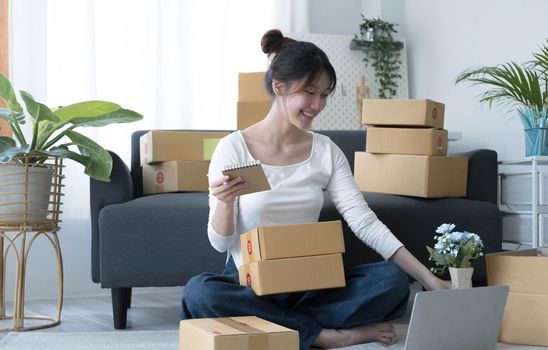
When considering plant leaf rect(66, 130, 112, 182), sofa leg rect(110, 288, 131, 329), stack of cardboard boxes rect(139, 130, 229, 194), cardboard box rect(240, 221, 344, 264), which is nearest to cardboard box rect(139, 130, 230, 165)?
stack of cardboard boxes rect(139, 130, 229, 194)

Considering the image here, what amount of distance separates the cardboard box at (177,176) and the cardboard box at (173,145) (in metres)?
0.04

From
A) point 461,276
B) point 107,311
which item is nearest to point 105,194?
point 107,311

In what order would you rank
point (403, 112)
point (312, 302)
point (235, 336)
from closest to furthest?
point (235, 336) → point (312, 302) → point (403, 112)

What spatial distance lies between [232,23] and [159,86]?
55cm

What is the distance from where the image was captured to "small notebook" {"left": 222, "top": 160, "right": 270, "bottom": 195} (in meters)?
1.85

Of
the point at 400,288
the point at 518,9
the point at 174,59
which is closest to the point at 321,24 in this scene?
the point at 174,59

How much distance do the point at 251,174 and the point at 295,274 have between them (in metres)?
0.30

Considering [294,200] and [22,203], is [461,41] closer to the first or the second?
[294,200]

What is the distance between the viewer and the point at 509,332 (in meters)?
2.08

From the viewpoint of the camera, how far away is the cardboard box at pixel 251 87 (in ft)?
10.5

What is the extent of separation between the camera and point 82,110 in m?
2.72

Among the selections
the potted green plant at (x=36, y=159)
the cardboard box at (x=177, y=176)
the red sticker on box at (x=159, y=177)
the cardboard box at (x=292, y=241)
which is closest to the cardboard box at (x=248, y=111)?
the cardboard box at (x=177, y=176)

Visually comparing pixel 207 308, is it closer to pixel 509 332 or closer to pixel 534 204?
pixel 509 332

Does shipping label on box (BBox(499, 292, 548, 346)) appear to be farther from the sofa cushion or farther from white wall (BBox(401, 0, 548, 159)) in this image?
white wall (BBox(401, 0, 548, 159))
